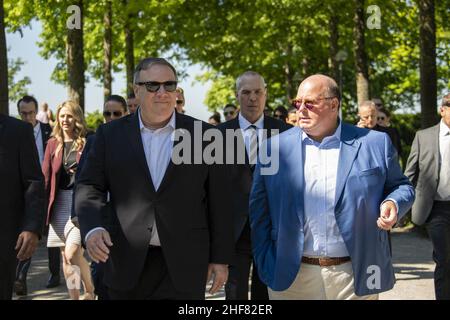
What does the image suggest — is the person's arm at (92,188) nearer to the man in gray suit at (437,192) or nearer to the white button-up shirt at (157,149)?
the white button-up shirt at (157,149)

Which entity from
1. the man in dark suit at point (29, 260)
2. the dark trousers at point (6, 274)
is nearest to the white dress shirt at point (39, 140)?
the man in dark suit at point (29, 260)

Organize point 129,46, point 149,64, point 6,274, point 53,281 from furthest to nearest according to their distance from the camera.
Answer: point 129,46
point 53,281
point 6,274
point 149,64

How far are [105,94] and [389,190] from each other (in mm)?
21917

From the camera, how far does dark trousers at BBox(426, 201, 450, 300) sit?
8.73 metres

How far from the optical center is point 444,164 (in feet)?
29.4

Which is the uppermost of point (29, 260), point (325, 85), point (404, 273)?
point (325, 85)

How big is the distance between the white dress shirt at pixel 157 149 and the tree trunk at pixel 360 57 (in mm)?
16175

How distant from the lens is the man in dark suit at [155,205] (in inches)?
213

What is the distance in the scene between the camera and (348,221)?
17.4 feet

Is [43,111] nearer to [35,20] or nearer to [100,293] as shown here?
[35,20]

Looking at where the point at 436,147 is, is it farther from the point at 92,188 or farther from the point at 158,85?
the point at 92,188

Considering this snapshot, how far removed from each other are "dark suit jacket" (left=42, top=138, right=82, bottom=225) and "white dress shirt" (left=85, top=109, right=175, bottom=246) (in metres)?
4.17

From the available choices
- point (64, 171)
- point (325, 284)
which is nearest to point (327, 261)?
point (325, 284)

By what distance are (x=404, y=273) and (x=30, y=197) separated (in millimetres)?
7203
